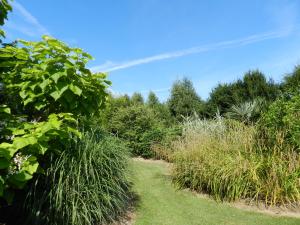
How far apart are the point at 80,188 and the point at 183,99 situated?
780 inches

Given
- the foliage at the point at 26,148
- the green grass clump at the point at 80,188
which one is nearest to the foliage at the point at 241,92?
the green grass clump at the point at 80,188

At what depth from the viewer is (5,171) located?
3.33 meters

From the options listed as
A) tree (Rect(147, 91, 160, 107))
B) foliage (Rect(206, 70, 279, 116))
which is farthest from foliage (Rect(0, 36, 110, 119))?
tree (Rect(147, 91, 160, 107))

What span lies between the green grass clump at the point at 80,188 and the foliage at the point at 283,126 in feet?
12.2

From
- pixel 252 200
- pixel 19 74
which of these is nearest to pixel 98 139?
pixel 19 74

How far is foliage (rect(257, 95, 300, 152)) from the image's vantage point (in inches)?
250

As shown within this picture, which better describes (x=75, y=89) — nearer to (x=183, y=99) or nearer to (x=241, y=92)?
(x=241, y=92)

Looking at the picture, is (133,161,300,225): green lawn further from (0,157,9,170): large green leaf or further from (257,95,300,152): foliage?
(0,157,9,170): large green leaf

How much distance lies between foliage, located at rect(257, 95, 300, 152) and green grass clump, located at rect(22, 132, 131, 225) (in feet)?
12.2

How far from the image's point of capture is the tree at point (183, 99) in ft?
76.8

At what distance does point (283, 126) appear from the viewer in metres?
6.59

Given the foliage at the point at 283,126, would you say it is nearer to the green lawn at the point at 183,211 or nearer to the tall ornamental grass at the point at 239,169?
the tall ornamental grass at the point at 239,169

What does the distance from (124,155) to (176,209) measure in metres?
1.53

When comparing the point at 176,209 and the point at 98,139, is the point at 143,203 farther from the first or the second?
the point at 98,139
